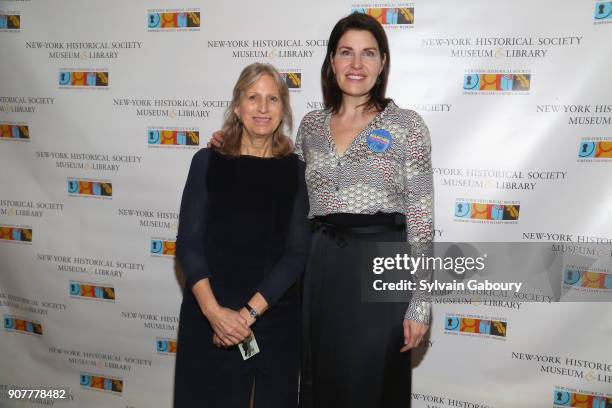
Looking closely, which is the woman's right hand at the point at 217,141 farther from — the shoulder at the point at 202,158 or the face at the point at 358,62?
the face at the point at 358,62

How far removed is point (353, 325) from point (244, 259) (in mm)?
441

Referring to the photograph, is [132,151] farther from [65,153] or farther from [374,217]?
[374,217]

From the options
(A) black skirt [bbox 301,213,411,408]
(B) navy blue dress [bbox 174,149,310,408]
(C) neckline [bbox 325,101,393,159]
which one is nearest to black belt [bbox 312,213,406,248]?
(A) black skirt [bbox 301,213,411,408]

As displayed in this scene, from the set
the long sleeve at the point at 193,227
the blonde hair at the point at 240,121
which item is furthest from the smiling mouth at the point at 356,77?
the long sleeve at the point at 193,227

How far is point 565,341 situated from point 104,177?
2590mm

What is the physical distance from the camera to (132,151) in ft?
8.64

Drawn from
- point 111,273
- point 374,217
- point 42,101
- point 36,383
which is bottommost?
point 36,383

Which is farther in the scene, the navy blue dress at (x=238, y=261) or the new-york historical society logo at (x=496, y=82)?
the new-york historical society logo at (x=496, y=82)

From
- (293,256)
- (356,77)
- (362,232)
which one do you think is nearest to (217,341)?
(293,256)

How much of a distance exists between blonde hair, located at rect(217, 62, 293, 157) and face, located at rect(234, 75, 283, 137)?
17 millimetres

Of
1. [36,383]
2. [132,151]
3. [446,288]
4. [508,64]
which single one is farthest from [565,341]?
[36,383]

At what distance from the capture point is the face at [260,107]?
1.65 m

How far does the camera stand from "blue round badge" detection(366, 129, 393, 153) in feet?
5.32

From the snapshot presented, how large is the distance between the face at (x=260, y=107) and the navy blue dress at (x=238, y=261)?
4.7 inches
